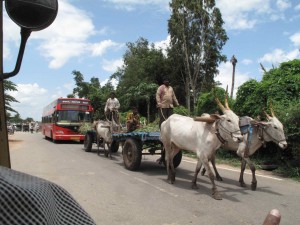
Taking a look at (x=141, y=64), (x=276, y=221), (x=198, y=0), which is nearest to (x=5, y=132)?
(x=276, y=221)

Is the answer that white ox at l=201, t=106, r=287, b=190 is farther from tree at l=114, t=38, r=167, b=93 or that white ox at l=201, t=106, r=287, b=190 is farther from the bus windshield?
tree at l=114, t=38, r=167, b=93

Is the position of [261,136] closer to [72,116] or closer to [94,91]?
[72,116]

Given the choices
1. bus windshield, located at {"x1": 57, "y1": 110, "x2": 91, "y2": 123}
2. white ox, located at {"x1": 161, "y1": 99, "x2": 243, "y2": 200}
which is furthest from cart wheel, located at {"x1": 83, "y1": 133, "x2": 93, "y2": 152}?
white ox, located at {"x1": 161, "y1": 99, "x2": 243, "y2": 200}

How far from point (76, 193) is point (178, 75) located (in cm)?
2974

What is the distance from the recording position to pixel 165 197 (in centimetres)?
714

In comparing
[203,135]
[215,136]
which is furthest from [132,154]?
[215,136]

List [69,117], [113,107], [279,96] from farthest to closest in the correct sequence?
[69,117], [113,107], [279,96]

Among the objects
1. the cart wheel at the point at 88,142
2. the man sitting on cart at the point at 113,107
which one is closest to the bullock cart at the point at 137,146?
the man sitting on cart at the point at 113,107

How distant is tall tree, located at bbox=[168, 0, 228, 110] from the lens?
3347cm

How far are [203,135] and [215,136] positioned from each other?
0.90 feet

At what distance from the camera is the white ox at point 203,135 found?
7.68 m

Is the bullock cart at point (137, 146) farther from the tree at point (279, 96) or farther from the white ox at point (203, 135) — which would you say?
the tree at point (279, 96)

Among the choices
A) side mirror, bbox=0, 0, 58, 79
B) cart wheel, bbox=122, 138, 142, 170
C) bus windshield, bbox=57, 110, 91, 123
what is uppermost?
bus windshield, bbox=57, 110, 91, 123

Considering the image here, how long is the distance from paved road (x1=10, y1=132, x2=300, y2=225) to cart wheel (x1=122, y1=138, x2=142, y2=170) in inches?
8.9
